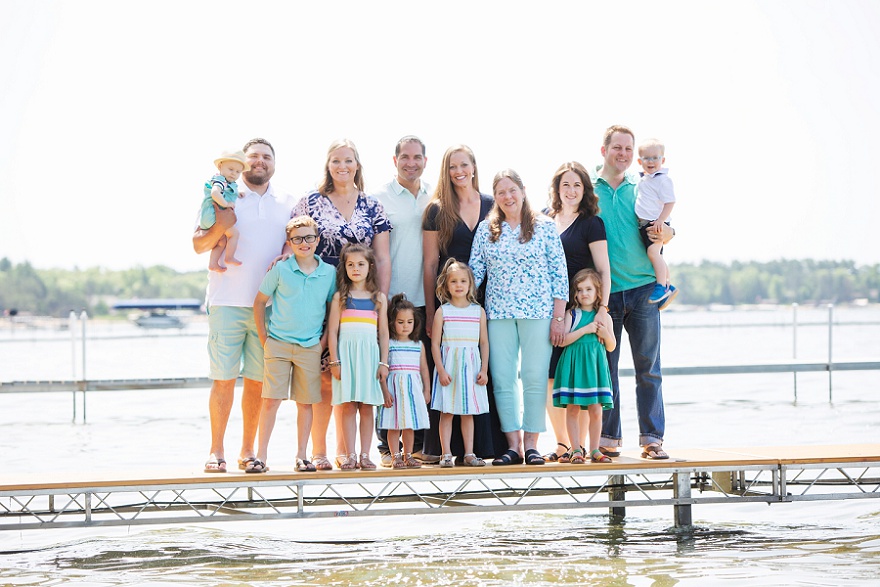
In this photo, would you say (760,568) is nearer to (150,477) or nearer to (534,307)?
(534,307)

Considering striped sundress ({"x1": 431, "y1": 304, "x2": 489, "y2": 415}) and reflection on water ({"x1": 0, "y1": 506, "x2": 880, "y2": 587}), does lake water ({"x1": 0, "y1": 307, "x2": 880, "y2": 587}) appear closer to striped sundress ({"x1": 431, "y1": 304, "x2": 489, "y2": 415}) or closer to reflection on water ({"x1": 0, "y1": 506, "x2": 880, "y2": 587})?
reflection on water ({"x1": 0, "y1": 506, "x2": 880, "y2": 587})

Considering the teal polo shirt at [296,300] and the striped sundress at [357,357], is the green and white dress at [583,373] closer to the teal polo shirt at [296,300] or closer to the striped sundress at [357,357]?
the striped sundress at [357,357]

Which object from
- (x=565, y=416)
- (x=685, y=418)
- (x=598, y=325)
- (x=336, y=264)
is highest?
(x=336, y=264)

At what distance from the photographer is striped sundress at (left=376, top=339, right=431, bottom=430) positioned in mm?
5035

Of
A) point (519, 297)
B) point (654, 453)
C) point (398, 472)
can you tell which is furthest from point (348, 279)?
point (654, 453)

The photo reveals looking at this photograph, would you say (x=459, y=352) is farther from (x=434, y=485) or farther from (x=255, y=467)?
(x=255, y=467)

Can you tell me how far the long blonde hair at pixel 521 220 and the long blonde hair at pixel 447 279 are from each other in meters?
0.23

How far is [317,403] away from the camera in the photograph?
514 centimetres

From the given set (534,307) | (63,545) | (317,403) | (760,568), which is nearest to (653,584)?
(760,568)

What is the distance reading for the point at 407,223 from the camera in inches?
212

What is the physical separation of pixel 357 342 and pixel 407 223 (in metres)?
0.81

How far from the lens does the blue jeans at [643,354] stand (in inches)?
213

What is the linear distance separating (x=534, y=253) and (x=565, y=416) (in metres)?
1.00

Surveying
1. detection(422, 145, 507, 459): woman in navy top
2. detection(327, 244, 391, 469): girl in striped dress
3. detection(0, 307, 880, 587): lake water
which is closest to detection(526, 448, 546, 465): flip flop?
detection(422, 145, 507, 459): woman in navy top
